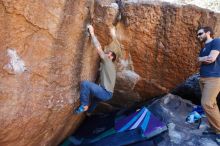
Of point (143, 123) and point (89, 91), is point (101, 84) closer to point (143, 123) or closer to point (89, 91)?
point (89, 91)

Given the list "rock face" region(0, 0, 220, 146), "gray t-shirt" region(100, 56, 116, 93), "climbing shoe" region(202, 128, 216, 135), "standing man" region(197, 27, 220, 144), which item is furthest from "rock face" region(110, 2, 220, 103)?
"climbing shoe" region(202, 128, 216, 135)

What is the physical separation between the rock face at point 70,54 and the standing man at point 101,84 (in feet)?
0.67

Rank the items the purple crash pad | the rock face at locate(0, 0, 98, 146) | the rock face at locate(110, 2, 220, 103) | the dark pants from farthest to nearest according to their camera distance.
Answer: the purple crash pad, the rock face at locate(110, 2, 220, 103), the dark pants, the rock face at locate(0, 0, 98, 146)

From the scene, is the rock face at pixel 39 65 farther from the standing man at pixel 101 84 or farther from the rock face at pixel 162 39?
the rock face at pixel 162 39

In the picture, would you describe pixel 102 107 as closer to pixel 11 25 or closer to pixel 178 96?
pixel 178 96

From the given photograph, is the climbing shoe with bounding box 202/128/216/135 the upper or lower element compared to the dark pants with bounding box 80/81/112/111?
lower

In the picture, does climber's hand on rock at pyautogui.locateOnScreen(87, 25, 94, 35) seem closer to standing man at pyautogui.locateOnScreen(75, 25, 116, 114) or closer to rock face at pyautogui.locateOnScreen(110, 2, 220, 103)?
standing man at pyautogui.locateOnScreen(75, 25, 116, 114)

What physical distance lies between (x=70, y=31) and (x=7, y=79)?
1310 millimetres

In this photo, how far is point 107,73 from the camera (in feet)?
18.7

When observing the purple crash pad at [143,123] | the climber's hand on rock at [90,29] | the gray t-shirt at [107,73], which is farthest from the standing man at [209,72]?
the climber's hand on rock at [90,29]

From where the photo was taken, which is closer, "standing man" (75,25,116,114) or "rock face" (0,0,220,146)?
"rock face" (0,0,220,146)

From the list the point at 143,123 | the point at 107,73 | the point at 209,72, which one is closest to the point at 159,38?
the point at 209,72

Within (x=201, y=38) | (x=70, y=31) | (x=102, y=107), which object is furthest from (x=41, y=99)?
(x=201, y=38)

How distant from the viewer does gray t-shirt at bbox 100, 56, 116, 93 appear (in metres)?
5.63
